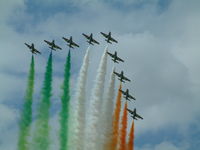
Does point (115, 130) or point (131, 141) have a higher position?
point (115, 130)

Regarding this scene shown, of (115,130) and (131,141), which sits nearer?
(115,130)

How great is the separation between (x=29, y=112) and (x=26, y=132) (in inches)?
170

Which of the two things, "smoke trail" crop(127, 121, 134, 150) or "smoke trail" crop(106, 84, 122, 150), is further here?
"smoke trail" crop(127, 121, 134, 150)

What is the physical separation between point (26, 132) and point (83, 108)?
44.2 ft

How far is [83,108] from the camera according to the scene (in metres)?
109

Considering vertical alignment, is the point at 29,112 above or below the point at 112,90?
below

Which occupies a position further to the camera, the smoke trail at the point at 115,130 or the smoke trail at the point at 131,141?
the smoke trail at the point at 131,141

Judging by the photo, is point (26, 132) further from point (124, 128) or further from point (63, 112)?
point (124, 128)

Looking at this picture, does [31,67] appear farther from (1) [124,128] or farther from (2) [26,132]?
→ (1) [124,128]

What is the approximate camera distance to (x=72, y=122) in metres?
108

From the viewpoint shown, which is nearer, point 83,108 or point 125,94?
point 83,108

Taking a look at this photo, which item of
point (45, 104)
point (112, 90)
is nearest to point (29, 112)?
point (45, 104)

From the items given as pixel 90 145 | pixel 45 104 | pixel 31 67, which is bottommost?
pixel 90 145

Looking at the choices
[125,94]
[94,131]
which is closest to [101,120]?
[94,131]
